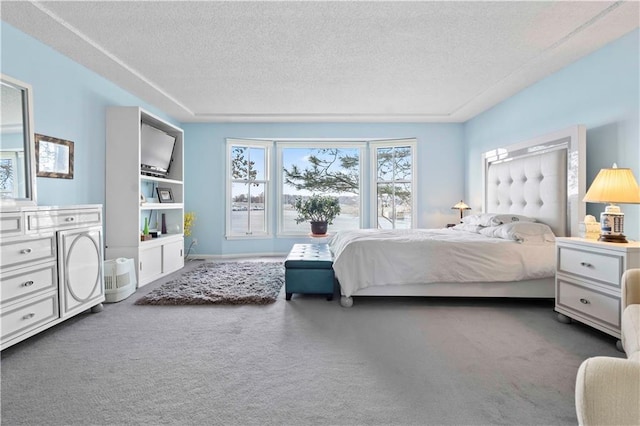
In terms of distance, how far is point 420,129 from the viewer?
5.51m

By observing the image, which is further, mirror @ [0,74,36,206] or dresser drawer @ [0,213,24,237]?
mirror @ [0,74,36,206]

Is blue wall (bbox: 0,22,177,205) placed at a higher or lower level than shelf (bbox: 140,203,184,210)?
higher

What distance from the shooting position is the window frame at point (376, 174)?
18.2 ft

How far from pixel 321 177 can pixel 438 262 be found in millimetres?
3381

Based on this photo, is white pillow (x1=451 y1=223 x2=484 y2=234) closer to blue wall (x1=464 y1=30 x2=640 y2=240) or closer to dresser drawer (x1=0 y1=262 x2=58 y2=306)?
blue wall (x1=464 y1=30 x2=640 y2=240)

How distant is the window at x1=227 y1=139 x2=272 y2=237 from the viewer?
560cm

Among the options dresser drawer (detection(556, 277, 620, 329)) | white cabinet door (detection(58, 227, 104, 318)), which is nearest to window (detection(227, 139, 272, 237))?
white cabinet door (detection(58, 227, 104, 318))

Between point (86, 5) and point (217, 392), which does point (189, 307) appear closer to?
point (217, 392)

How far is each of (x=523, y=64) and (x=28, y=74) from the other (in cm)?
475

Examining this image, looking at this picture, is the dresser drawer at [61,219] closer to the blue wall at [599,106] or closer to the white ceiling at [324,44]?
the white ceiling at [324,44]

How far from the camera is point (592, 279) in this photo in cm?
227

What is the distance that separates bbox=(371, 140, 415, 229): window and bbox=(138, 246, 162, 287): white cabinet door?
3596 mm

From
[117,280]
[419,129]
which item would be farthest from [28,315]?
[419,129]

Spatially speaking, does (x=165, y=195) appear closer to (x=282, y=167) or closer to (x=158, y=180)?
(x=158, y=180)
